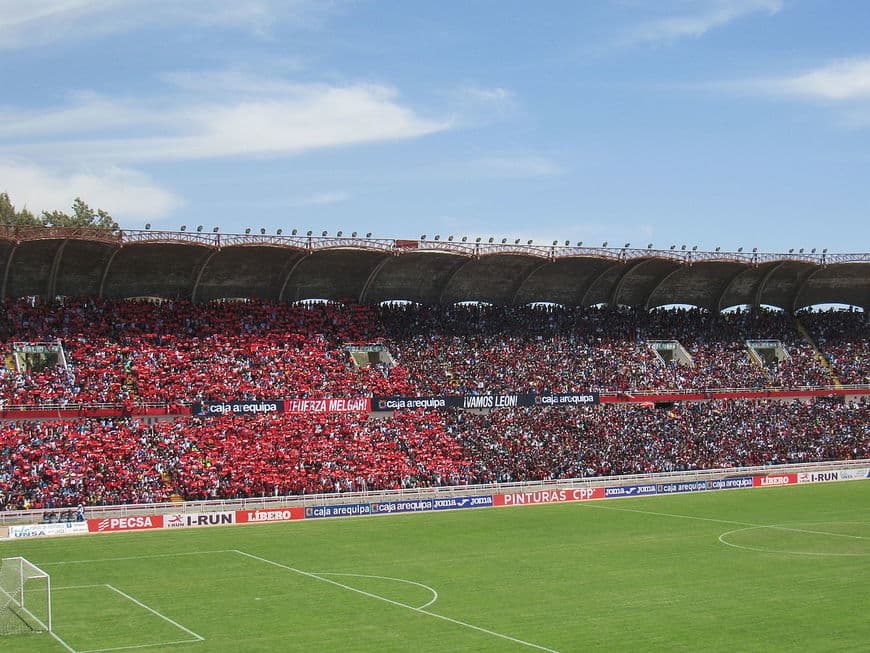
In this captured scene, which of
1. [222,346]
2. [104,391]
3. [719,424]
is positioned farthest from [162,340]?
[719,424]

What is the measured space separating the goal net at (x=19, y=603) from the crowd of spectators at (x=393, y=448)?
1889cm

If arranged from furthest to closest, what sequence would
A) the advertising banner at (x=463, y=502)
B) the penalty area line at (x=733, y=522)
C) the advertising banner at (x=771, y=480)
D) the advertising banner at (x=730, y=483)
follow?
the advertising banner at (x=771, y=480) < the advertising banner at (x=730, y=483) < the advertising banner at (x=463, y=502) < the penalty area line at (x=733, y=522)

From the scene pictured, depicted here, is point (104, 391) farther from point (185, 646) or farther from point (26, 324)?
point (185, 646)

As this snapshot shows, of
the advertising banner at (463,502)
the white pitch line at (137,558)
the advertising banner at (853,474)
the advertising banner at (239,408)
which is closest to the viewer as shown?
the white pitch line at (137,558)

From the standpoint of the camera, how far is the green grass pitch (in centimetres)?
2372

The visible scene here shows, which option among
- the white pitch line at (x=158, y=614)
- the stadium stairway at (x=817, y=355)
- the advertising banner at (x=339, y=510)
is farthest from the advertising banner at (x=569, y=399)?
the white pitch line at (x=158, y=614)

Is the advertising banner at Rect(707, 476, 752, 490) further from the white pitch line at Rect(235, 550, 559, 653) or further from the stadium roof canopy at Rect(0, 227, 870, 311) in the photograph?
the white pitch line at Rect(235, 550, 559, 653)

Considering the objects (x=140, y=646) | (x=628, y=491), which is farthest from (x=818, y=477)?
(x=140, y=646)

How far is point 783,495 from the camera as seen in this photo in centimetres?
5434

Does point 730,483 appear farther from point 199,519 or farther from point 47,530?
point 47,530

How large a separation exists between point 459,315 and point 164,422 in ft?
81.7

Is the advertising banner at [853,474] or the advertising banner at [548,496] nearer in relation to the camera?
the advertising banner at [548,496]

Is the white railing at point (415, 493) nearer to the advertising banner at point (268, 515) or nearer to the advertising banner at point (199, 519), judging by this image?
the advertising banner at point (268, 515)

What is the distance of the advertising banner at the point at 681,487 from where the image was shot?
55.9m
